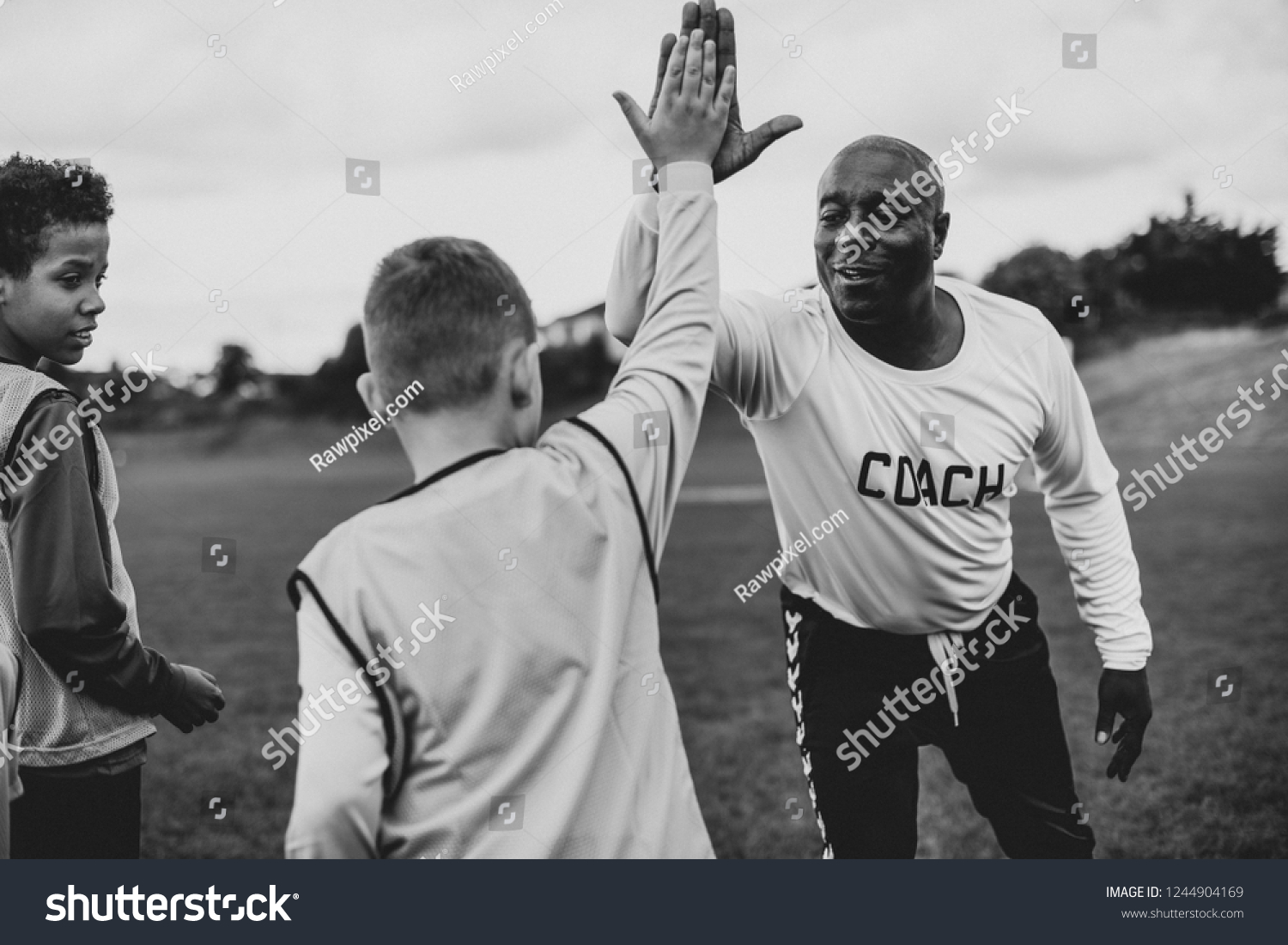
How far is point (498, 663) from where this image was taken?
4.90 feet

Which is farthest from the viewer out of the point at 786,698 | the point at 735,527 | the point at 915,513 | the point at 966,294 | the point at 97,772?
the point at 735,527

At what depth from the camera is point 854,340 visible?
256 centimetres

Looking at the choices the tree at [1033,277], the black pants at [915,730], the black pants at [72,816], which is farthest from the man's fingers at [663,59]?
the tree at [1033,277]

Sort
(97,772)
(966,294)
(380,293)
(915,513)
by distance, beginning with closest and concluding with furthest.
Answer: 1. (380,293)
2. (97,772)
3. (915,513)
4. (966,294)

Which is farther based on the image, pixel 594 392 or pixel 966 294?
pixel 594 392

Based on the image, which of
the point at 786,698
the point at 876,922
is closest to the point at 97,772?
the point at 876,922

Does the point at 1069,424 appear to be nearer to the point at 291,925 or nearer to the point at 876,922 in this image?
the point at 876,922

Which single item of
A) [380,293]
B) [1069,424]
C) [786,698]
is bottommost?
[786,698]

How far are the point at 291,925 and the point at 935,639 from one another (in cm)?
155

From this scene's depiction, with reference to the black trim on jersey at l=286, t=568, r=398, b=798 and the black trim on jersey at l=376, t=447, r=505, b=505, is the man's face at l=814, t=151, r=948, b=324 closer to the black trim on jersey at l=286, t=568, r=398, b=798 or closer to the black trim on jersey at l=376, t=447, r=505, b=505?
the black trim on jersey at l=376, t=447, r=505, b=505

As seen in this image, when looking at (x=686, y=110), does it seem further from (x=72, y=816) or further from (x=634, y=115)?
(x=72, y=816)

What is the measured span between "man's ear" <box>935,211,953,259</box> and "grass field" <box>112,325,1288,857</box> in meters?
2.15

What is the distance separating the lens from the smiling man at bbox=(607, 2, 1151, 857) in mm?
2500

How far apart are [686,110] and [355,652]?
1.02 m
